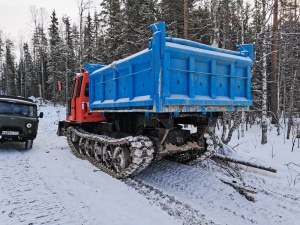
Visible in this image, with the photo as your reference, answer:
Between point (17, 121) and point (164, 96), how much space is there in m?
6.54

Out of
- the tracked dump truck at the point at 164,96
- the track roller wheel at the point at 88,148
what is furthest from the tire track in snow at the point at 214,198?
the track roller wheel at the point at 88,148

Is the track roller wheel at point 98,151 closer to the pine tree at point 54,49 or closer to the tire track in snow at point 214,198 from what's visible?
the tire track in snow at point 214,198

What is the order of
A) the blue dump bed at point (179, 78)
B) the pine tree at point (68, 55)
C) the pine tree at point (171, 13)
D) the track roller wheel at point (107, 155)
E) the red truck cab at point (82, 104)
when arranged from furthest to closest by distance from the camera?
1. the pine tree at point (68, 55)
2. the pine tree at point (171, 13)
3. the red truck cab at point (82, 104)
4. the track roller wheel at point (107, 155)
5. the blue dump bed at point (179, 78)

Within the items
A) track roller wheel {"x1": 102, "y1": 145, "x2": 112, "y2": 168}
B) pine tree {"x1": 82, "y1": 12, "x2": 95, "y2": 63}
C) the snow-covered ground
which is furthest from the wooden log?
pine tree {"x1": 82, "y1": 12, "x2": 95, "y2": 63}

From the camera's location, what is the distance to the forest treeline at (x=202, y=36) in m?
8.95

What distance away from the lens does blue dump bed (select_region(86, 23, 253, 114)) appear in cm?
380

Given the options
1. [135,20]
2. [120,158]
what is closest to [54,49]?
[135,20]

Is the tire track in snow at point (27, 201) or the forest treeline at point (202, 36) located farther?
the forest treeline at point (202, 36)

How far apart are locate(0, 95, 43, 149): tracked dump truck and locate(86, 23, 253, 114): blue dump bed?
4.25 meters

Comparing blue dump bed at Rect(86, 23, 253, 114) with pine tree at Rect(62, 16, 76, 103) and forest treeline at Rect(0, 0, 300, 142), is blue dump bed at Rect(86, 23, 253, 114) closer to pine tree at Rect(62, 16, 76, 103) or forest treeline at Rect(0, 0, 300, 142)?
forest treeline at Rect(0, 0, 300, 142)

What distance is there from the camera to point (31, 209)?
3.26 meters

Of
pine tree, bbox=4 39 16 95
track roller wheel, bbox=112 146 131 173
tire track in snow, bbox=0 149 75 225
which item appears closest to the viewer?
tire track in snow, bbox=0 149 75 225

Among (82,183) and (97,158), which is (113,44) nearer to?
(97,158)

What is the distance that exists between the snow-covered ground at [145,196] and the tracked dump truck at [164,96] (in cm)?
59
